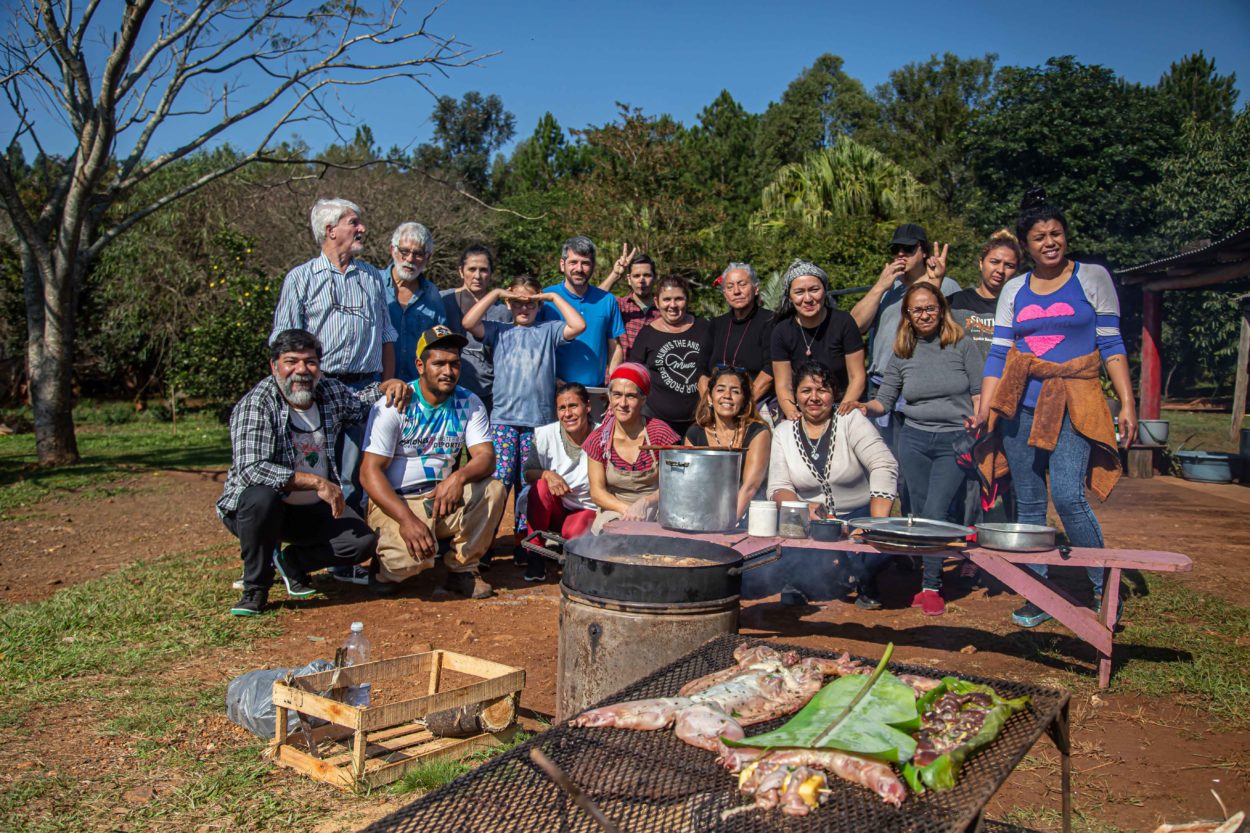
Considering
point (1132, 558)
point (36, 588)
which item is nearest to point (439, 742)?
point (1132, 558)

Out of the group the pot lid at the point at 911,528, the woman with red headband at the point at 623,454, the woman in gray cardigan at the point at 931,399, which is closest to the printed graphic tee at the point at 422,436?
the woman with red headband at the point at 623,454

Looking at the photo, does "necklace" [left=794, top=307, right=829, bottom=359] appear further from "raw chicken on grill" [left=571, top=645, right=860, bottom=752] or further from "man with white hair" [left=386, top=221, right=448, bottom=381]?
"raw chicken on grill" [left=571, top=645, right=860, bottom=752]

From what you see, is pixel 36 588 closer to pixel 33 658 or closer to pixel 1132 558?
pixel 33 658

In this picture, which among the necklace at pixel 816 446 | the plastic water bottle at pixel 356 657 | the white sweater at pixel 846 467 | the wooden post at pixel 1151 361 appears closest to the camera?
the plastic water bottle at pixel 356 657

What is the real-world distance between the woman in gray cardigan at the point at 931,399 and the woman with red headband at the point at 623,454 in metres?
1.28

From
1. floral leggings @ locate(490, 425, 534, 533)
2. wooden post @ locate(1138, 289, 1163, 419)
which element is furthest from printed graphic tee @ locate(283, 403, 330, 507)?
wooden post @ locate(1138, 289, 1163, 419)

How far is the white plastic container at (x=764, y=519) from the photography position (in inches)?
175

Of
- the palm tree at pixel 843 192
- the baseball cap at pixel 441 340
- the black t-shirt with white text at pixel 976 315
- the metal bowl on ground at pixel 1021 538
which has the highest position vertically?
the palm tree at pixel 843 192

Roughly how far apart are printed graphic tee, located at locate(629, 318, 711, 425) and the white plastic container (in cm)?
191

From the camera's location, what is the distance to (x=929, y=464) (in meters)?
5.59

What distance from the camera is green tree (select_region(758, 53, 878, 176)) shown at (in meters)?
36.5

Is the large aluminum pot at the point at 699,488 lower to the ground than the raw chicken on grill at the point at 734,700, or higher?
higher

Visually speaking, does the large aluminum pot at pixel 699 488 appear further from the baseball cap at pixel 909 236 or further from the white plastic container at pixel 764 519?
the baseball cap at pixel 909 236

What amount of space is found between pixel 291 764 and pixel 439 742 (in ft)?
1.75
